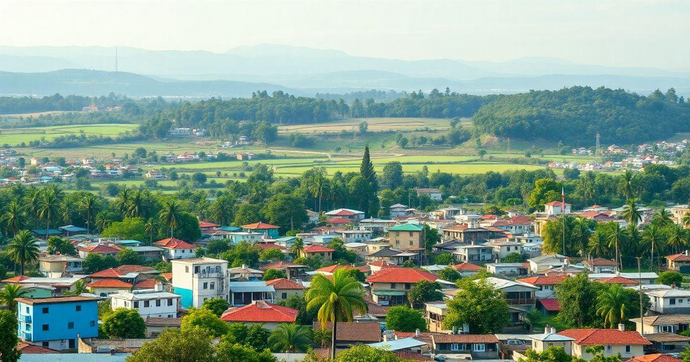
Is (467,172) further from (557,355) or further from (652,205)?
(557,355)

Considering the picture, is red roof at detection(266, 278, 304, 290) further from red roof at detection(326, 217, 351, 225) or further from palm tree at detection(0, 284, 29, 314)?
red roof at detection(326, 217, 351, 225)

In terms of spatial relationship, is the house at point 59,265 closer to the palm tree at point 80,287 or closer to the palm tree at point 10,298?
the palm tree at point 80,287

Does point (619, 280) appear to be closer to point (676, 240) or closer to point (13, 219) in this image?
point (676, 240)

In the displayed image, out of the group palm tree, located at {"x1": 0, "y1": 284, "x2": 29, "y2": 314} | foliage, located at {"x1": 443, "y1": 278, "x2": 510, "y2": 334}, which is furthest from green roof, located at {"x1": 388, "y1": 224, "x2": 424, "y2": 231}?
palm tree, located at {"x1": 0, "y1": 284, "x2": 29, "y2": 314}

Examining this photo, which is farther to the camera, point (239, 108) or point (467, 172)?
point (239, 108)

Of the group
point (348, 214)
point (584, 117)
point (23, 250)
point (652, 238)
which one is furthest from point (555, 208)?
point (584, 117)

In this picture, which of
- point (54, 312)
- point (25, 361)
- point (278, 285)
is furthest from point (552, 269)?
point (25, 361)

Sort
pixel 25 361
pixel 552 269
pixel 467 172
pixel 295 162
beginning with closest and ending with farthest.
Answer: pixel 25 361 < pixel 552 269 < pixel 467 172 < pixel 295 162
